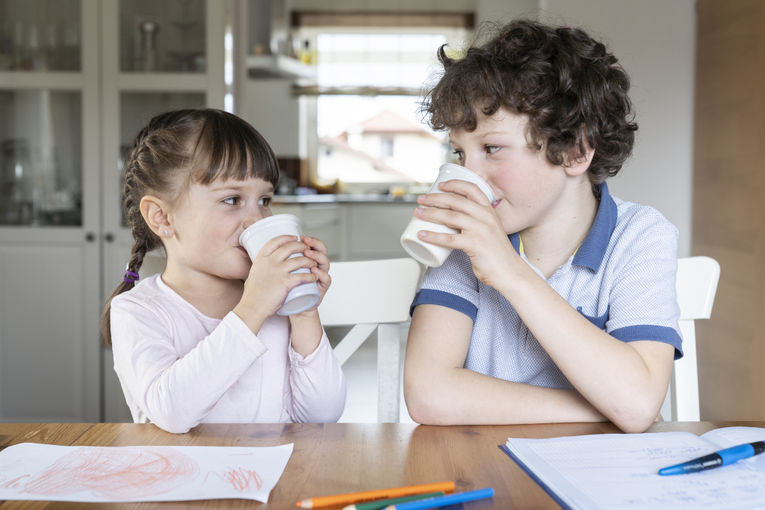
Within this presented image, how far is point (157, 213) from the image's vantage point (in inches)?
42.4

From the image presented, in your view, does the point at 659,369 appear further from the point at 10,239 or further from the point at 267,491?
the point at 10,239

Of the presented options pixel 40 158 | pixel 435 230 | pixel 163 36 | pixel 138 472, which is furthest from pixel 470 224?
pixel 40 158

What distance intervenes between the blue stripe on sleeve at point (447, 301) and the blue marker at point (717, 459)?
0.41 metres

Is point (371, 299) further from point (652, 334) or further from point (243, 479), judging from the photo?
point (243, 479)

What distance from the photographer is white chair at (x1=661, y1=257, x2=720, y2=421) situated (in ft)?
3.65

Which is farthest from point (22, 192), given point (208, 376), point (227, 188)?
point (208, 376)

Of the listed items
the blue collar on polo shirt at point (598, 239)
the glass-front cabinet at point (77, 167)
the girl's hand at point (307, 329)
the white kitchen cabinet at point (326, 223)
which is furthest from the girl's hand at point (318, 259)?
the white kitchen cabinet at point (326, 223)

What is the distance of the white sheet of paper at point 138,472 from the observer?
619 millimetres

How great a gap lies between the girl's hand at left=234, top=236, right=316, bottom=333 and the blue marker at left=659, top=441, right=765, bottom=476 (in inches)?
16.7

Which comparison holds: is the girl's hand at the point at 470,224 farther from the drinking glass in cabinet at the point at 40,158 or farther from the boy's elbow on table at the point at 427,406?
the drinking glass in cabinet at the point at 40,158

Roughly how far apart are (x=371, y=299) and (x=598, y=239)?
1.14 feet

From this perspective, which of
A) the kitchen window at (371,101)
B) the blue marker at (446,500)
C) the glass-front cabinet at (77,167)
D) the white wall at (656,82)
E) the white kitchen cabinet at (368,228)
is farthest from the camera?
the kitchen window at (371,101)

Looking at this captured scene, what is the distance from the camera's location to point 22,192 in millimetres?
2951

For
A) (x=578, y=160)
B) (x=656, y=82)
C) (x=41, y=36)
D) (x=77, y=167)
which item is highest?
(x=41, y=36)
